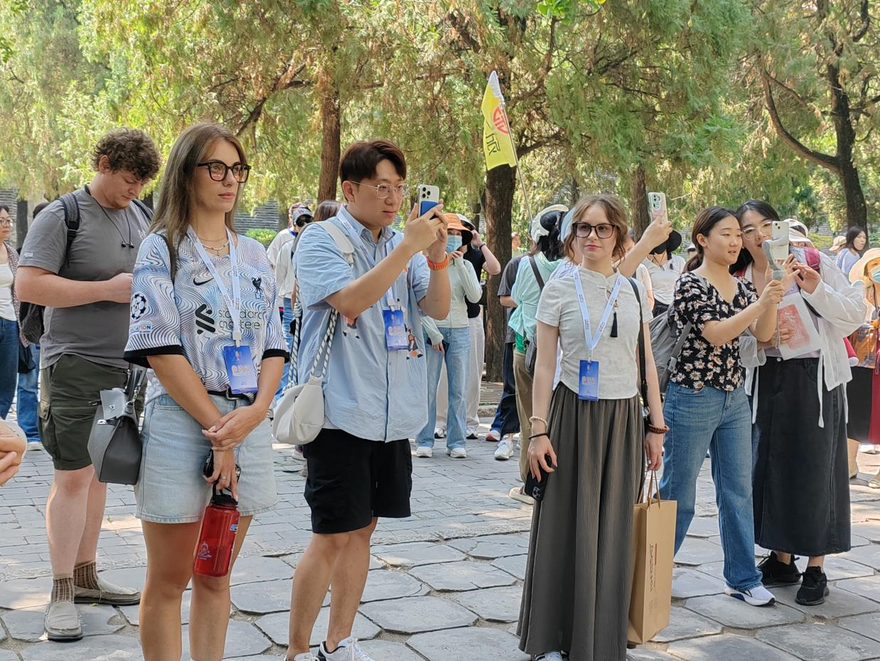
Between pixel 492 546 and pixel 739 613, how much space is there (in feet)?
5.08

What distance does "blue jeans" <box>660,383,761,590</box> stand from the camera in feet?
15.8

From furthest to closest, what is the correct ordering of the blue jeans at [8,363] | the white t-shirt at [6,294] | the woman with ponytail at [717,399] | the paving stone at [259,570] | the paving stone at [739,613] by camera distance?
the blue jeans at [8,363] < the white t-shirt at [6,294] < the paving stone at [259,570] < the woman with ponytail at [717,399] < the paving stone at [739,613]

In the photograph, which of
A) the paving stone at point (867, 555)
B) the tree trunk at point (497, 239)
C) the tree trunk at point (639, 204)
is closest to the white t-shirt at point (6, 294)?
the paving stone at point (867, 555)

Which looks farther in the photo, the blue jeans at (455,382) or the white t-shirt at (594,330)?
the blue jeans at (455,382)

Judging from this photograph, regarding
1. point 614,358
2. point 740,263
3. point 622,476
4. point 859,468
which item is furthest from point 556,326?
point 859,468

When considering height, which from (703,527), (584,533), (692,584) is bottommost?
(692,584)

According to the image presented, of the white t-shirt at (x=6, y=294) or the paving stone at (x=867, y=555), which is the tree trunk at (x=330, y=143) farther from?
the paving stone at (x=867, y=555)

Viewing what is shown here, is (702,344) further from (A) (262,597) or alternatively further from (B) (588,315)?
(A) (262,597)

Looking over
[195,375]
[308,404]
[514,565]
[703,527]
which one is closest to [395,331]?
[308,404]

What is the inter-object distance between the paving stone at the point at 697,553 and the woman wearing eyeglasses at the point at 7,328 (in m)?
5.28

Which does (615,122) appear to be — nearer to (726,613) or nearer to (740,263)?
(740,263)

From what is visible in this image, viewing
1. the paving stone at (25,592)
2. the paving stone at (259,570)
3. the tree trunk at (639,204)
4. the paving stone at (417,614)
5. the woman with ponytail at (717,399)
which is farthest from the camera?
the tree trunk at (639,204)

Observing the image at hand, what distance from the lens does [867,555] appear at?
5.91m

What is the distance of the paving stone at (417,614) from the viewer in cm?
446
